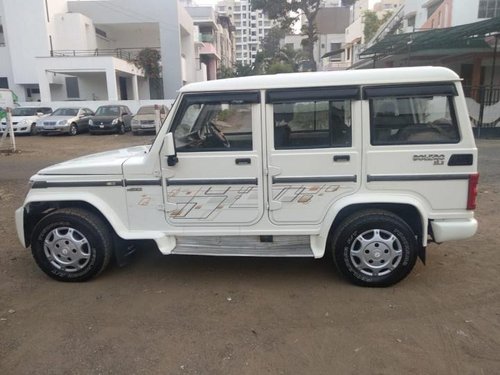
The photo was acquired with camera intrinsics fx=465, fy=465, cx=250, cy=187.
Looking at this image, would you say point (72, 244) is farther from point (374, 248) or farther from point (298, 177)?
point (374, 248)

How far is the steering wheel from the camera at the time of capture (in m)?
4.38

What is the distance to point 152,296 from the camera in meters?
4.39

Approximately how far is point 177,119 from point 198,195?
2.41ft

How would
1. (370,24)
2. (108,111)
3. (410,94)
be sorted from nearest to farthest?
(410,94), (108,111), (370,24)

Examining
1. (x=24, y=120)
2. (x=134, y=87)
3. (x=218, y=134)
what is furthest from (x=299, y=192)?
(x=134, y=87)

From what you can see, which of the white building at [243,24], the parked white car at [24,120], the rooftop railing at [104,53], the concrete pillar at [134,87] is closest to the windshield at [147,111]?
the parked white car at [24,120]

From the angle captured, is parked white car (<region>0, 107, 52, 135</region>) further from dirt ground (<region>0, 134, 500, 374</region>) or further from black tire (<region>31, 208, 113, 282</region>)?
black tire (<region>31, 208, 113, 282</region>)

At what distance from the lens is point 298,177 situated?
4.27 m

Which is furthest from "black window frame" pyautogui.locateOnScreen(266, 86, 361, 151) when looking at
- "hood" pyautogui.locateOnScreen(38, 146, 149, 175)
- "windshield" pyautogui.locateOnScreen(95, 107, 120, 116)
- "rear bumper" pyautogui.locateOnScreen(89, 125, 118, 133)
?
"windshield" pyautogui.locateOnScreen(95, 107, 120, 116)

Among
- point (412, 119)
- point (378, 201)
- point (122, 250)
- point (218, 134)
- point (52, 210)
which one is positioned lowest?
point (122, 250)

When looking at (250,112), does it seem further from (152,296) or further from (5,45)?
(5,45)

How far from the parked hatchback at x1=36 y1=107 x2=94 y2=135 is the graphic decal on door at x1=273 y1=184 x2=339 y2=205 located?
20346 millimetres

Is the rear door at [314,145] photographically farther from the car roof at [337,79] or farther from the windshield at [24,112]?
the windshield at [24,112]

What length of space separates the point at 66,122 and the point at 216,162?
20.2 metres
